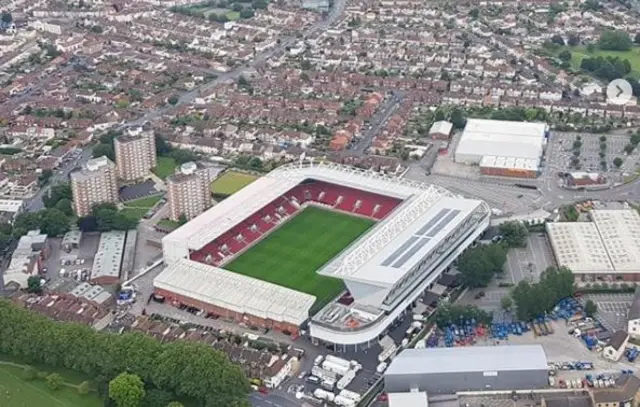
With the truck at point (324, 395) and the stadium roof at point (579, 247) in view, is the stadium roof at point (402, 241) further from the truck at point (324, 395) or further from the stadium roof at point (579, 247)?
the truck at point (324, 395)

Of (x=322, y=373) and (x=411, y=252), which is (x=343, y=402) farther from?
(x=411, y=252)

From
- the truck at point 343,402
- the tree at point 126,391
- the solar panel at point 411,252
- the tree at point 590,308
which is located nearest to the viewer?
the tree at point 126,391

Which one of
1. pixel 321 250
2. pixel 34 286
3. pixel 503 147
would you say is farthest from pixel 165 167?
pixel 503 147

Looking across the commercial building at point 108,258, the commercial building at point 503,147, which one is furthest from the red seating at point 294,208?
the commercial building at point 503,147

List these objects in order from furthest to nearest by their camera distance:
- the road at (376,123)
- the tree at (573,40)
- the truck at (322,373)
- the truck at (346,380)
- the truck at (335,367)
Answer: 1. the tree at (573,40)
2. the road at (376,123)
3. the truck at (335,367)
4. the truck at (322,373)
5. the truck at (346,380)

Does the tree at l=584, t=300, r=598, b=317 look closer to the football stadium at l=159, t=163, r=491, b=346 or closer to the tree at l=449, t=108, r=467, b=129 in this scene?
the football stadium at l=159, t=163, r=491, b=346
